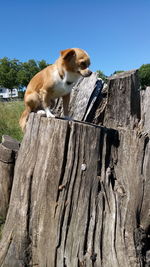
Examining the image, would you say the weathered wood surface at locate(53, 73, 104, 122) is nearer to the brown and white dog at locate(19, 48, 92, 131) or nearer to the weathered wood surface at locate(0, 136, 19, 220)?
the brown and white dog at locate(19, 48, 92, 131)

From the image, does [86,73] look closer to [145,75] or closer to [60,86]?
[60,86]

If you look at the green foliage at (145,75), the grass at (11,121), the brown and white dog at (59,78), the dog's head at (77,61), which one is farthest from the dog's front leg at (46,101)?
the green foliage at (145,75)

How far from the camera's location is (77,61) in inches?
105

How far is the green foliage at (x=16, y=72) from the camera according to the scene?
41.6m

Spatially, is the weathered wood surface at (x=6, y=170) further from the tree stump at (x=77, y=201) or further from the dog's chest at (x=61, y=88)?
the dog's chest at (x=61, y=88)

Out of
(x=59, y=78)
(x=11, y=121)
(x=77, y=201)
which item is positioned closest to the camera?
(x=77, y=201)

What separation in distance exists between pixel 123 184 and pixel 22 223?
93cm

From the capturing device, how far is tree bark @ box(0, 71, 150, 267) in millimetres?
1931

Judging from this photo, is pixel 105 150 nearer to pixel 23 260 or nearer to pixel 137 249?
pixel 137 249

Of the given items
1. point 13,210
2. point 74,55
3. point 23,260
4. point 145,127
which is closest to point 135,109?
point 145,127

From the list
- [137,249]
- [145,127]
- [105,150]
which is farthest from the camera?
[145,127]

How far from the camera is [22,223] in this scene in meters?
2.05

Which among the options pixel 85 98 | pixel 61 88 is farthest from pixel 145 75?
pixel 61 88

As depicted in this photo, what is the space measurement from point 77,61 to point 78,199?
150cm
